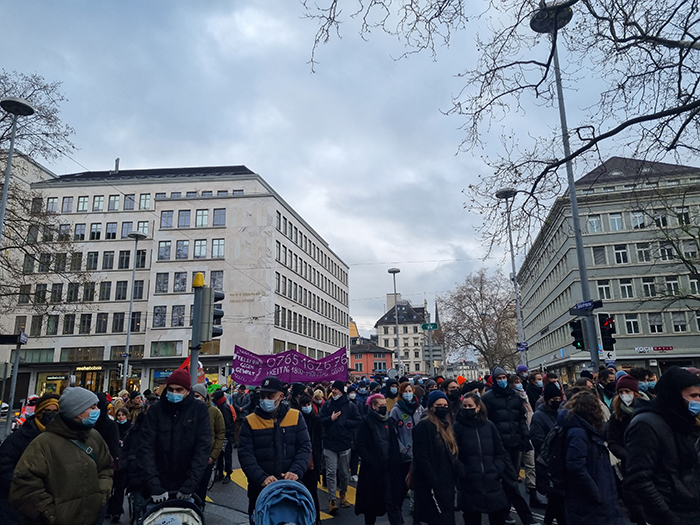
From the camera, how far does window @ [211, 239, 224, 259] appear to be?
5050cm

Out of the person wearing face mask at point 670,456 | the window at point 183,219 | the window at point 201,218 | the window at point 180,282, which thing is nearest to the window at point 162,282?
the window at point 180,282

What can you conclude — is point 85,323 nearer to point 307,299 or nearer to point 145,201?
point 145,201

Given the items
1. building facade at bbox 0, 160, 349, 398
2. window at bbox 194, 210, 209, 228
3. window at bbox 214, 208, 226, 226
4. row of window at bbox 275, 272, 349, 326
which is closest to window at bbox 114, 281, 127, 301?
building facade at bbox 0, 160, 349, 398

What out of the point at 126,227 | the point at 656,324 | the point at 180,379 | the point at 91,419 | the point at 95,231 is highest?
the point at 126,227

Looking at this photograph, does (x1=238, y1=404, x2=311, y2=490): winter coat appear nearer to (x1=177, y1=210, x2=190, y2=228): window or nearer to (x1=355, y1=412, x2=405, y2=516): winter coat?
(x1=355, y1=412, x2=405, y2=516): winter coat

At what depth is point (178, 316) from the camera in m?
49.1

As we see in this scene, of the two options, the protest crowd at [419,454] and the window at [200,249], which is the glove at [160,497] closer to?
the protest crowd at [419,454]

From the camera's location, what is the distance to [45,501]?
399cm

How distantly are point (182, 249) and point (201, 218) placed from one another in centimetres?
375

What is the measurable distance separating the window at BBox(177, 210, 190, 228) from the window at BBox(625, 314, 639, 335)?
42.9 metres

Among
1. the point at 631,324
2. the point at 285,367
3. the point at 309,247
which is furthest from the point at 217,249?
the point at 631,324

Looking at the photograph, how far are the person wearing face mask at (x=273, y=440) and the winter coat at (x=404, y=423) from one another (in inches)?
90.8

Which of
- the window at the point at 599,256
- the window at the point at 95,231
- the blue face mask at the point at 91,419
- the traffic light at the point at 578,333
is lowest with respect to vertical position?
the blue face mask at the point at 91,419

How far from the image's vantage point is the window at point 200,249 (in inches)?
1992
